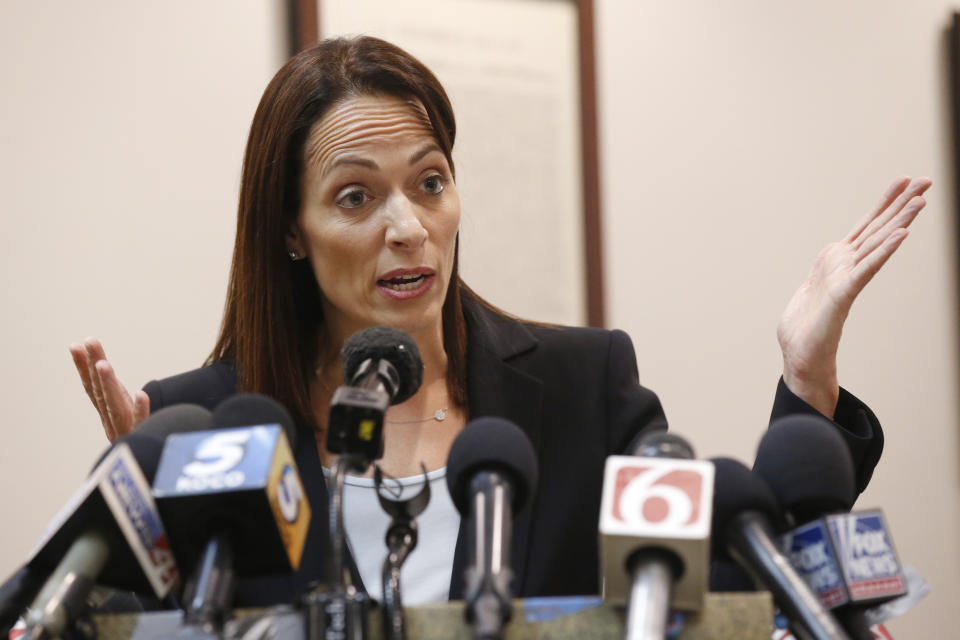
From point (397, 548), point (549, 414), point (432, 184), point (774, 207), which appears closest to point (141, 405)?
point (432, 184)

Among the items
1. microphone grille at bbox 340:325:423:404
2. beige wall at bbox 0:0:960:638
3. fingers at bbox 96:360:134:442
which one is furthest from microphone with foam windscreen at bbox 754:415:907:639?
beige wall at bbox 0:0:960:638

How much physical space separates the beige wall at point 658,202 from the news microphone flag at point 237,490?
5.05 ft

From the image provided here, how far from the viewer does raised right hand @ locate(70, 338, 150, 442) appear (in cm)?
174

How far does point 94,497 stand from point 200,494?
105mm

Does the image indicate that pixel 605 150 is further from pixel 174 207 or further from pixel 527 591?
pixel 527 591

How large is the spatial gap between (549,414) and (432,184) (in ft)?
1.47

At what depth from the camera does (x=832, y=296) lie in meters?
1.74

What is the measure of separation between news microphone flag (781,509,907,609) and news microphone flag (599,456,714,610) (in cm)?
11

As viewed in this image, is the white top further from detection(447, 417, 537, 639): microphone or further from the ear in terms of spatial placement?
detection(447, 417, 537, 639): microphone

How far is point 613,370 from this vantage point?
2090mm

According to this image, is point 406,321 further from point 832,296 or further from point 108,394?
point 832,296

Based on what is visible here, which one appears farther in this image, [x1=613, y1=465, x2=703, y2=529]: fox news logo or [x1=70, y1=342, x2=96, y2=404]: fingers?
[x1=70, y1=342, x2=96, y2=404]: fingers

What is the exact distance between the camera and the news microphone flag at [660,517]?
Result: 0.92 meters

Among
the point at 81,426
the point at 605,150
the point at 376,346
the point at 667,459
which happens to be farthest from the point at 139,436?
the point at 605,150
